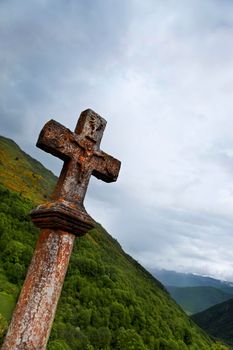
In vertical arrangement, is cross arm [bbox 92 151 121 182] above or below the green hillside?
below

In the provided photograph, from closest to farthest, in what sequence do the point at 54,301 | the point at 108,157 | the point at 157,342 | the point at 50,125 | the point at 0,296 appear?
1. the point at 54,301
2. the point at 50,125
3. the point at 108,157
4. the point at 0,296
5. the point at 157,342

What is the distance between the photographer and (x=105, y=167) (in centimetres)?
593

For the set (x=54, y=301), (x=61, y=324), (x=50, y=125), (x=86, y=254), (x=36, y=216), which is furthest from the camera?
(x=86, y=254)

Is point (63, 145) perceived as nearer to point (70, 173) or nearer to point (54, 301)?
point (70, 173)

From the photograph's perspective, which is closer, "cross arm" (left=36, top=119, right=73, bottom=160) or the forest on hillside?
"cross arm" (left=36, top=119, right=73, bottom=160)

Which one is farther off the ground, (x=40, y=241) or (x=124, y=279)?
(x=124, y=279)

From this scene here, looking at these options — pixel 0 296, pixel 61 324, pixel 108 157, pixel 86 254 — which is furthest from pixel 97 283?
pixel 108 157

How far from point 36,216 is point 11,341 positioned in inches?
58.6

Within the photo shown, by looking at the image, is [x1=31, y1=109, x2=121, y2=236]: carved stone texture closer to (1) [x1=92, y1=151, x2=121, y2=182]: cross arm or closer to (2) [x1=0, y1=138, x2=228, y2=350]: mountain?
(1) [x1=92, y1=151, x2=121, y2=182]: cross arm

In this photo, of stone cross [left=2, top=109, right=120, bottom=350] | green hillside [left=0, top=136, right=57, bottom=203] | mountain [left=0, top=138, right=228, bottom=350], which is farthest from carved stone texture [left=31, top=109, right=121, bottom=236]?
green hillside [left=0, top=136, right=57, bottom=203]

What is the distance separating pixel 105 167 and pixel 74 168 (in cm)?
64

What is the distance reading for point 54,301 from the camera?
463 centimetres

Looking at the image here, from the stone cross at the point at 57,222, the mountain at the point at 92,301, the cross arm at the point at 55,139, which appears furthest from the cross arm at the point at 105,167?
the mountain at the point at 92,301

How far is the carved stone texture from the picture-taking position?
4.91m
